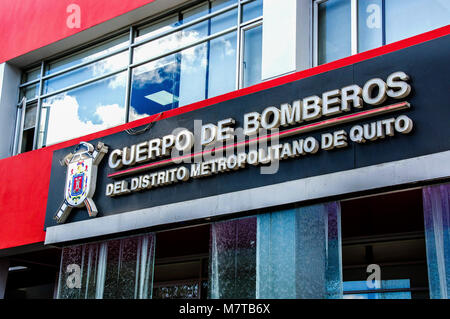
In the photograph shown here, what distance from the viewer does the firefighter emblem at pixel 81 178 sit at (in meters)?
13.8

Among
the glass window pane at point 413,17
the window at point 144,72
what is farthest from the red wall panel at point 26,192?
the glass window pane at point 413,17

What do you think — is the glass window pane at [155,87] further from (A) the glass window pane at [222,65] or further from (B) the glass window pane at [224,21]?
(B) the glass window pane at [224,21]

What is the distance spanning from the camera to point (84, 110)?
16016 millimetres

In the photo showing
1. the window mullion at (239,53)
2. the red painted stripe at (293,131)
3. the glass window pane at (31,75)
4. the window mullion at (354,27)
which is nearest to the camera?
the red painted stripe at (293,131)

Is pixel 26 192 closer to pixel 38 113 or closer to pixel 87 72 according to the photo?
pixel 38 113

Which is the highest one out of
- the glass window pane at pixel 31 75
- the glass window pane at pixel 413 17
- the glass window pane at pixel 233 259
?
the glass window pane at pixel 31 75

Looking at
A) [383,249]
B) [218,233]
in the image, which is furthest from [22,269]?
[383,249]

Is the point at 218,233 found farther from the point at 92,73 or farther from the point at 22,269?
the point at 22,269

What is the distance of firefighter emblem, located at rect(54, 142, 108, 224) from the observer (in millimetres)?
13844

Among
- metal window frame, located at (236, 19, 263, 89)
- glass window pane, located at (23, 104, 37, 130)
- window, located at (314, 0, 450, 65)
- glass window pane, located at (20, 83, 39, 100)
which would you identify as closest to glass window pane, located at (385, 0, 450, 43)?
window, located at (314, 0, 450, 65)

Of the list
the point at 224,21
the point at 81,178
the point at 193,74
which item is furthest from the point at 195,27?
the point at 81,178

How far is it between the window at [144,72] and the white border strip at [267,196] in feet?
7.98

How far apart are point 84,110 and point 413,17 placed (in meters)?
7.89

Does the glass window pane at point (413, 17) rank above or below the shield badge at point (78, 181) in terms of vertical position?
above
